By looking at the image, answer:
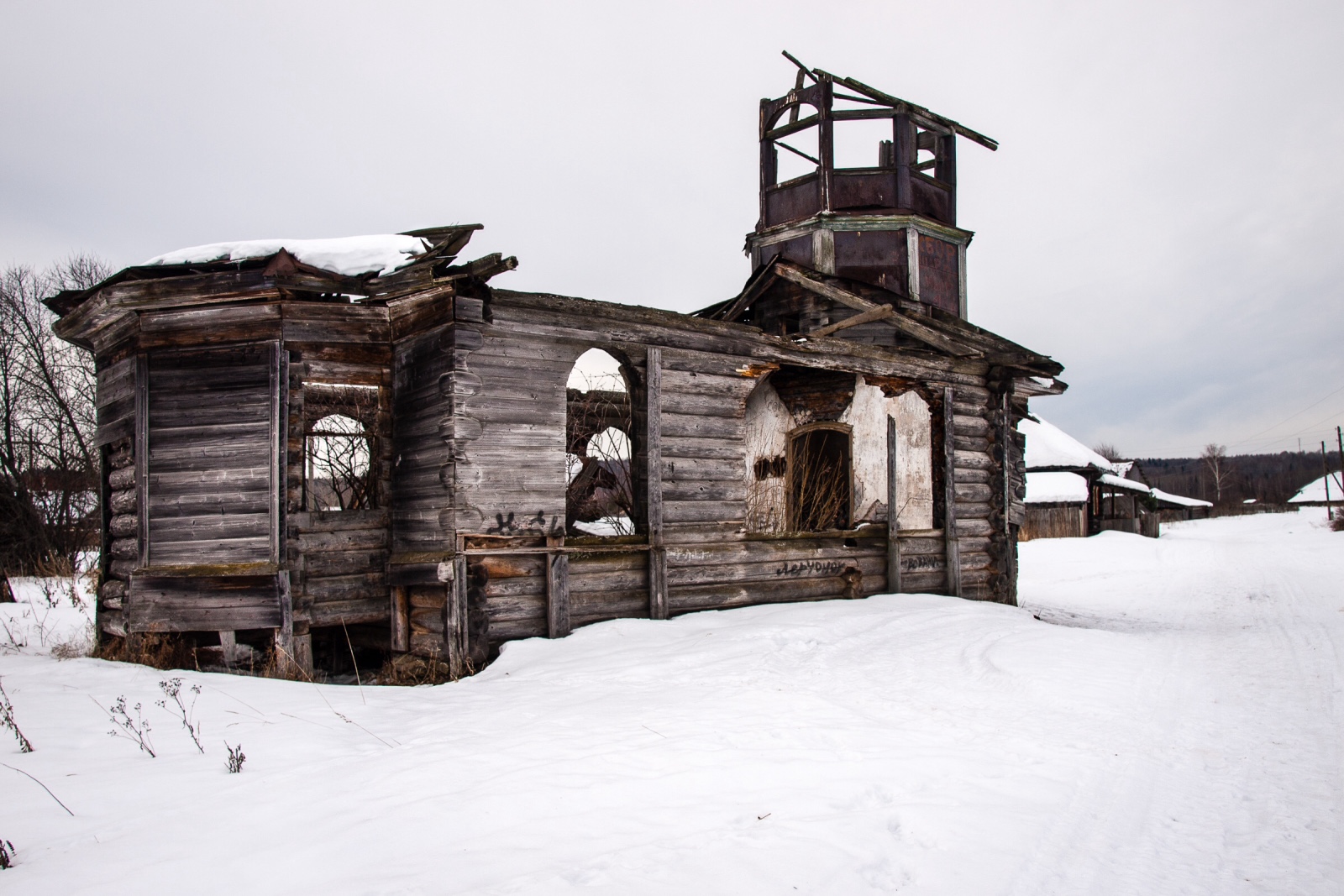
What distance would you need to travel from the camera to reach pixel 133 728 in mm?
5285

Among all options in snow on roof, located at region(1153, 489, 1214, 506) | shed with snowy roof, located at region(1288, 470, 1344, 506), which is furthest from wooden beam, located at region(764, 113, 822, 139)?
shed with snowy roof, located at region(1288, 470, 1344, 506)

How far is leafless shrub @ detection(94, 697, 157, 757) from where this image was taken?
506 centimetres

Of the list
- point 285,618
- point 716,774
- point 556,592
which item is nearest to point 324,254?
point 285,618

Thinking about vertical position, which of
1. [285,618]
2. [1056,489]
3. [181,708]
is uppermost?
[1056,489]

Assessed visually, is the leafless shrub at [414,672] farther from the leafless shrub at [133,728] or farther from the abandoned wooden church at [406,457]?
the leafless shrub at [133,728]

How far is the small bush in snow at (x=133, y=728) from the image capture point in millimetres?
5055

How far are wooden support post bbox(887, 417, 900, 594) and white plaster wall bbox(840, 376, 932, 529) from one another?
1.17m

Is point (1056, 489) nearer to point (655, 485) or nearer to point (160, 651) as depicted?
point (655, 485)

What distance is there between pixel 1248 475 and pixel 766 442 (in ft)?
495

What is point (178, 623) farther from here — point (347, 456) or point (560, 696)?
point (560, 696)

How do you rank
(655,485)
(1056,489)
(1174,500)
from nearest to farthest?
(655,485), (1056,489), (1174,500)

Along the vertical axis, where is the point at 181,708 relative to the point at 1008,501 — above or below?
below

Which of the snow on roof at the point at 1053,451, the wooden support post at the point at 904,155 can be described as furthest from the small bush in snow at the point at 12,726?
the snow on roof at the point at 1053,451

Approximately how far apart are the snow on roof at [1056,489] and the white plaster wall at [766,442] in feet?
81.2
